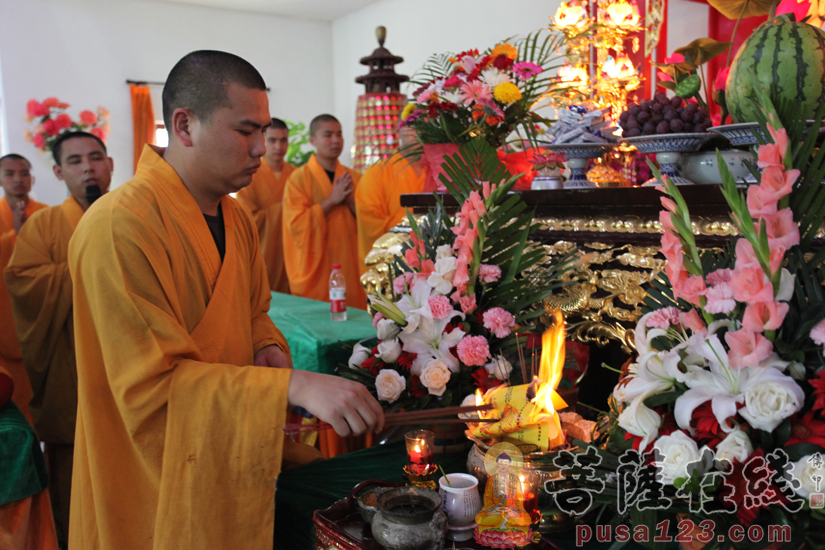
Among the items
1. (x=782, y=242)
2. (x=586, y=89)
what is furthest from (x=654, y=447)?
(x=586, y=89)

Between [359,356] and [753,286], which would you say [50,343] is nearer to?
[359,356]

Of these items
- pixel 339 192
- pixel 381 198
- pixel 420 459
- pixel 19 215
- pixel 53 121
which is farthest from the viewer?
pixel 53 121

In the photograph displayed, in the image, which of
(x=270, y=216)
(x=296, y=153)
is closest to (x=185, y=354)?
(x=270, y=216)

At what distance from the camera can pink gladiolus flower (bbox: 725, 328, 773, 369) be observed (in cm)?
78

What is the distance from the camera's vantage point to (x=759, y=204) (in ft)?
2.56

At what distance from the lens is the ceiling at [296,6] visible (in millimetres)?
7961

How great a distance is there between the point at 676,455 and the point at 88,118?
7.38m

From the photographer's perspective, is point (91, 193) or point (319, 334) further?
point (91, 193)

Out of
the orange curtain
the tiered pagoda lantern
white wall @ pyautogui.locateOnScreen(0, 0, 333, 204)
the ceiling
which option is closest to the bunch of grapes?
the tiered pagoda lantern

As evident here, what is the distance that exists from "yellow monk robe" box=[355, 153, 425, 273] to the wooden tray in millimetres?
2914

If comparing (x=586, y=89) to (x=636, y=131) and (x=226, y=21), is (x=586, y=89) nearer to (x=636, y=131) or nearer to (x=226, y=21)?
(x=636, y=131)

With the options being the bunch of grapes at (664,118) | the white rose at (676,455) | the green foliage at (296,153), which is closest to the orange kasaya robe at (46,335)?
the bunch of grapes at (664,118)

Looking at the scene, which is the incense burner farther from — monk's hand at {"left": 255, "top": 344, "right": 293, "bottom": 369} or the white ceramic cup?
monk's hand at {"left": 255, "top": 344, "right": 293, "bottom": 369}

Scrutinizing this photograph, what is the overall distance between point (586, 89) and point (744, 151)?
1741 mm
